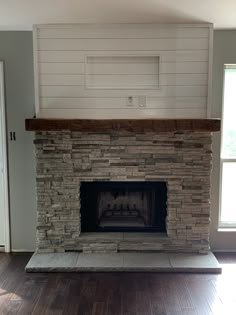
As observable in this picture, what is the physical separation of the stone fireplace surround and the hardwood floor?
412 millimetres

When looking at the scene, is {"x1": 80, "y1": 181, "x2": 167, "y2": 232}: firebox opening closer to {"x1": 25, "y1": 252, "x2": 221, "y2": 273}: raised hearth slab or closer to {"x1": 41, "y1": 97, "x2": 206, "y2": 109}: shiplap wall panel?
{"x1": 25, "y1": 252, "x2": 221, "y2": 273}: raised hearth slab

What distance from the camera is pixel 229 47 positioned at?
12.6 feet

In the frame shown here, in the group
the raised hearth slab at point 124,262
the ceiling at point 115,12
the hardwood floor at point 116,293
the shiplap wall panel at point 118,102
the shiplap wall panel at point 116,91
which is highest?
the ceiling at point 115,12

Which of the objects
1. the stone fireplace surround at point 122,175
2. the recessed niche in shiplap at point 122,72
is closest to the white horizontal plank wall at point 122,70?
the recessed niche in shiplap at point 122,72

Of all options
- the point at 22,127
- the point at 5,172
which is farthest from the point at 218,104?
the point at 5,172

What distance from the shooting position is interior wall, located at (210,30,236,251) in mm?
3838

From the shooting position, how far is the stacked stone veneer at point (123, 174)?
A: 379 cm

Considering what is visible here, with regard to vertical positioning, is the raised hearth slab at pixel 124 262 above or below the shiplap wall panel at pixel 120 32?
below

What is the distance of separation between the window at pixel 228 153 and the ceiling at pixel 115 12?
604mm

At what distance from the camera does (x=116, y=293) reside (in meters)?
3.20

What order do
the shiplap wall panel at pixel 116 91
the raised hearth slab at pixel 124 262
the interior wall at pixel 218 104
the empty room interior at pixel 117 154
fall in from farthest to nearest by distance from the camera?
the interior wall at pixel 218 104 < the shiplap wall panel at pixel 116 91 < the raised hearth slab at pixel 124 262 < the empty room interior at pixel 117 154

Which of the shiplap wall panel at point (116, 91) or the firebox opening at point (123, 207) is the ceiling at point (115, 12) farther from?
the firebox opening at point (123, 207)

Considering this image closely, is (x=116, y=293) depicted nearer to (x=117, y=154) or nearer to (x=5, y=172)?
(x=117, y=154)

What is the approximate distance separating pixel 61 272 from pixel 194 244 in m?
1.40
